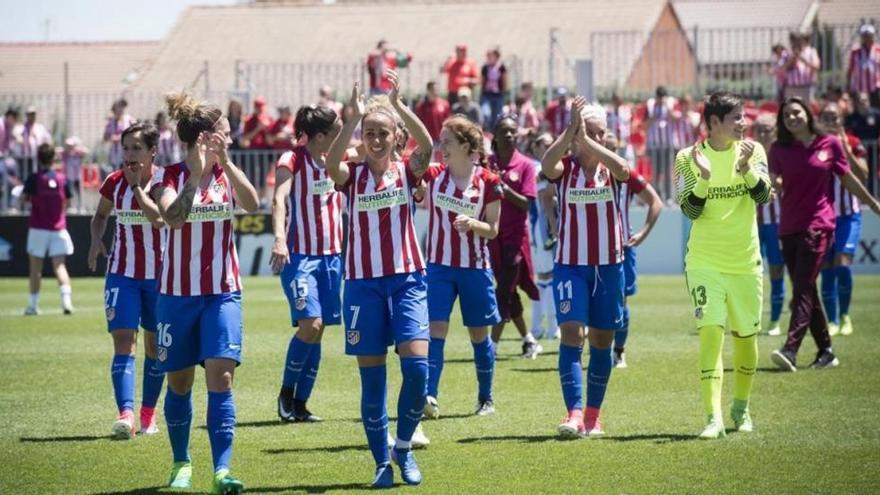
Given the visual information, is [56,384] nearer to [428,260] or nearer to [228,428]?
[428,260]

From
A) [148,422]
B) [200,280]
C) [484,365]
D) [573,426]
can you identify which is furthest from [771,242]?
[200,280]

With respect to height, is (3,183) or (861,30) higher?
(861,30)

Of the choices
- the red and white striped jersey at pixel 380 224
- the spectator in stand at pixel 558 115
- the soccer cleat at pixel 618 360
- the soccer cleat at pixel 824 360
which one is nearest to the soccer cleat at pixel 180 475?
the red and white striped jersey at pixel 380 224

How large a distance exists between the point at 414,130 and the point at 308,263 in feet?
9.07

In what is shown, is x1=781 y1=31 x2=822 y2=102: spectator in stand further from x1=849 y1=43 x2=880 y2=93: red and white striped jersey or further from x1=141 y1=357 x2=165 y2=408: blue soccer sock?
x1=141 y1=357 x2=165 y2=408: blue soccer sock

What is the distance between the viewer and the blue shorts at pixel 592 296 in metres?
10.7

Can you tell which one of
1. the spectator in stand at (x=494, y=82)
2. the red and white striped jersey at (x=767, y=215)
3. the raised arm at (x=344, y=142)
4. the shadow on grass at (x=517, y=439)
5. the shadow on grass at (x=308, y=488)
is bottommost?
the shadow on grass at (x=308, y=488)

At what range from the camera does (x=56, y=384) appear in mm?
14023

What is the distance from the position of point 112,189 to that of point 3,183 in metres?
20.0

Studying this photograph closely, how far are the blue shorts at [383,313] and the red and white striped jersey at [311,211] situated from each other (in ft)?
8.19

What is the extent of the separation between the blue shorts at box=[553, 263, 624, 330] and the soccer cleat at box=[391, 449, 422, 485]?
6.86ft

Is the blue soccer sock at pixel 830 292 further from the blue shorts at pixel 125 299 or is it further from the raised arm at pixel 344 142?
the raised arm at pixel 344 142

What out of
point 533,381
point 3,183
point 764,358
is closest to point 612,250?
point 533,381

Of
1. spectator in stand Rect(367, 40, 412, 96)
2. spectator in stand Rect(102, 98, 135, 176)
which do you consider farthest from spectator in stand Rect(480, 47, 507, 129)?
spectator in stand Rect(102, 98, 135, 176)
